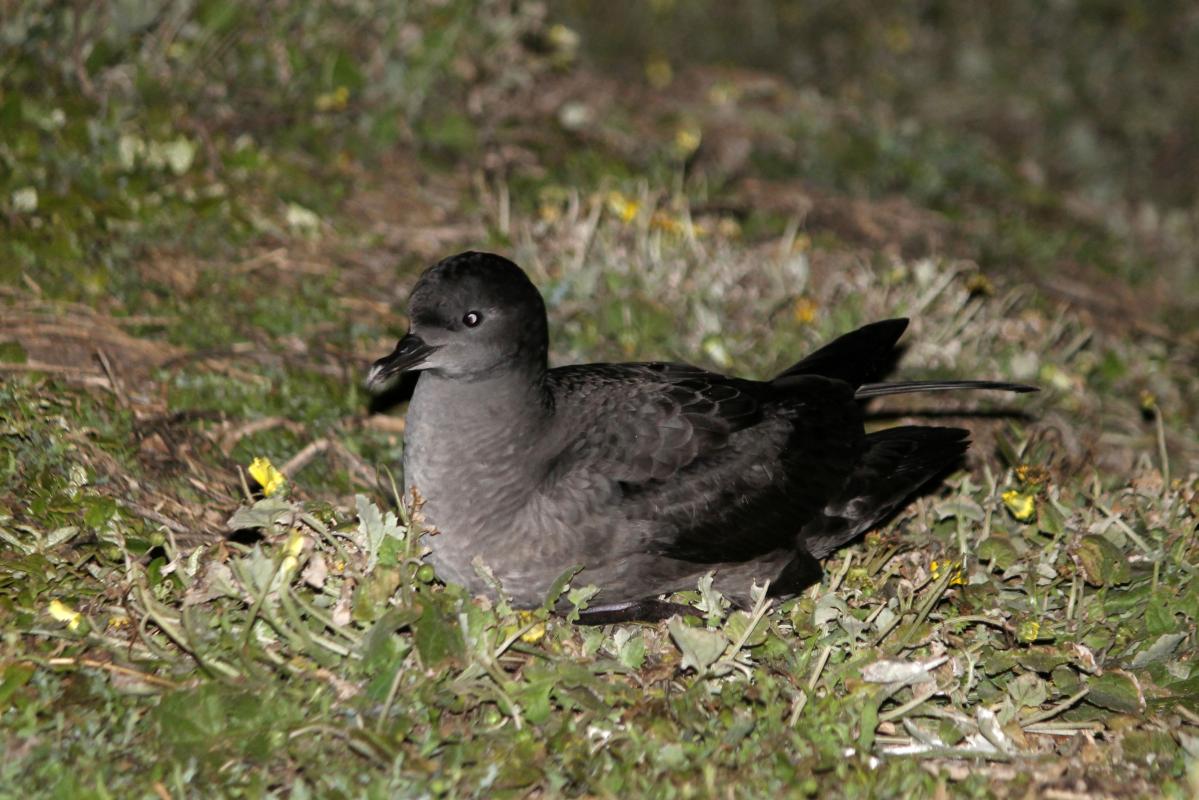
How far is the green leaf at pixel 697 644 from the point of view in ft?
13.1

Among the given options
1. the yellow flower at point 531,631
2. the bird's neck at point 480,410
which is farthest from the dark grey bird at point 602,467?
the yellow flower at point 531,631

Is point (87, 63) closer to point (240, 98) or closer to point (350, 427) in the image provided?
point (240, 98)

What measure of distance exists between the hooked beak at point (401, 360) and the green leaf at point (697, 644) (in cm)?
Result: 123

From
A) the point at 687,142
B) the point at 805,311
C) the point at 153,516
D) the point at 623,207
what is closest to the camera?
the point at 153,516

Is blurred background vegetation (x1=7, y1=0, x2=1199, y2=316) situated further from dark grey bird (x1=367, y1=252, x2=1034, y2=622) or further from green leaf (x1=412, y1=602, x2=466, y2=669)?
green leaf (x1=412, y1=602, x2=466, y2=669)

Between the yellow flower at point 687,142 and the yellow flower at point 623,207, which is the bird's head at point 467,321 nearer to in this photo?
the yellow flower at point 623,207

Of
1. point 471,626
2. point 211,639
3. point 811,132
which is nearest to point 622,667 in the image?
point 471,626

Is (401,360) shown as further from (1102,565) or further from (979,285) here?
(979,285)

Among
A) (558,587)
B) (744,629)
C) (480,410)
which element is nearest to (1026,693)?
(744,629)

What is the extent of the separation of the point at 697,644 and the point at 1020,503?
5.69ft

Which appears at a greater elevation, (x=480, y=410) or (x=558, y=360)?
(x=480, y=410)

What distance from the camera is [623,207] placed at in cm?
691

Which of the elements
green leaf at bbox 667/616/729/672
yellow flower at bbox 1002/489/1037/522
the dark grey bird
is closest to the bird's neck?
the dark grey bird

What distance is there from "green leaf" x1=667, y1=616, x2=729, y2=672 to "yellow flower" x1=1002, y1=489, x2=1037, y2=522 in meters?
1.63
